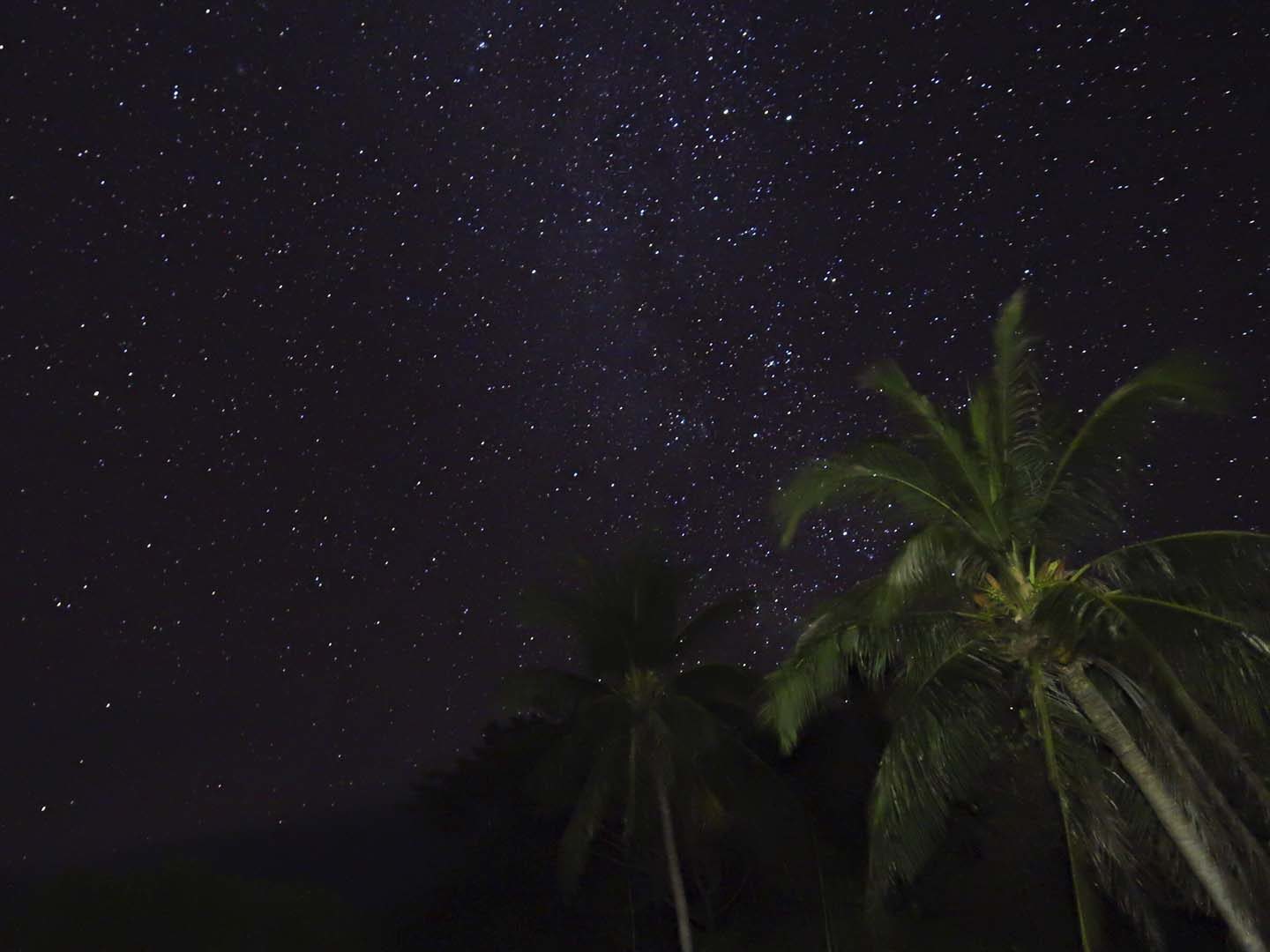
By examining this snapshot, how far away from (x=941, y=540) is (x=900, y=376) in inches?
76.2

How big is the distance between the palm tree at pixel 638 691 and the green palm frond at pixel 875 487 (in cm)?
860

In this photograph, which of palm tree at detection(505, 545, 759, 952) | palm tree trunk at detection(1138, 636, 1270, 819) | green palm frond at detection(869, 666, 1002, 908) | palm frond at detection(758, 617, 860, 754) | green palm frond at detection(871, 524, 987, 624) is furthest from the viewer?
palm tree at detection(505, 545, 759, 952)

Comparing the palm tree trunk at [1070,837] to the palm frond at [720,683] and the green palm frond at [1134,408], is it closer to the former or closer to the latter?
the green palm frond at [1134,408]

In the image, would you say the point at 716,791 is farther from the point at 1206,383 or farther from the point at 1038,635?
the point at 1206,383

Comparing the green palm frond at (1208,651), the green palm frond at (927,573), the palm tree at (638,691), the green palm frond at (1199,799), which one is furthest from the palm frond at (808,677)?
the palm tree at (638,691)

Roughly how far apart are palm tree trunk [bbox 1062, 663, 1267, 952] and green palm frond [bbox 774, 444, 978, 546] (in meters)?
2.12

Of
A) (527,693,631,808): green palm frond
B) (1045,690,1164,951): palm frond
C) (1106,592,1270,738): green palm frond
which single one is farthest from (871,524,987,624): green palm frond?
(527,693,631,808): green palm frond

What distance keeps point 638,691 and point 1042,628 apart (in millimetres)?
10656

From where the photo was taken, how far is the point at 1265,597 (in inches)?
460

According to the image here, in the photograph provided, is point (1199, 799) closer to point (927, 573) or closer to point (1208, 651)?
point (1208, 651)

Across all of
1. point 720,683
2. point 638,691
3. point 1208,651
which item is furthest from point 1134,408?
point 638,691

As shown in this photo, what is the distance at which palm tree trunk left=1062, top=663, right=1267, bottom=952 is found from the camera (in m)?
11.3

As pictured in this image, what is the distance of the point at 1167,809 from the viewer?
11.7 metres

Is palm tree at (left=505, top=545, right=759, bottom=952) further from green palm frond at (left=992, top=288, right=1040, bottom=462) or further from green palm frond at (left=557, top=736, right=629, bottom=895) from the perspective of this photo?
green palm frond at (left=992, top=288, right=1040, bottom=462)
